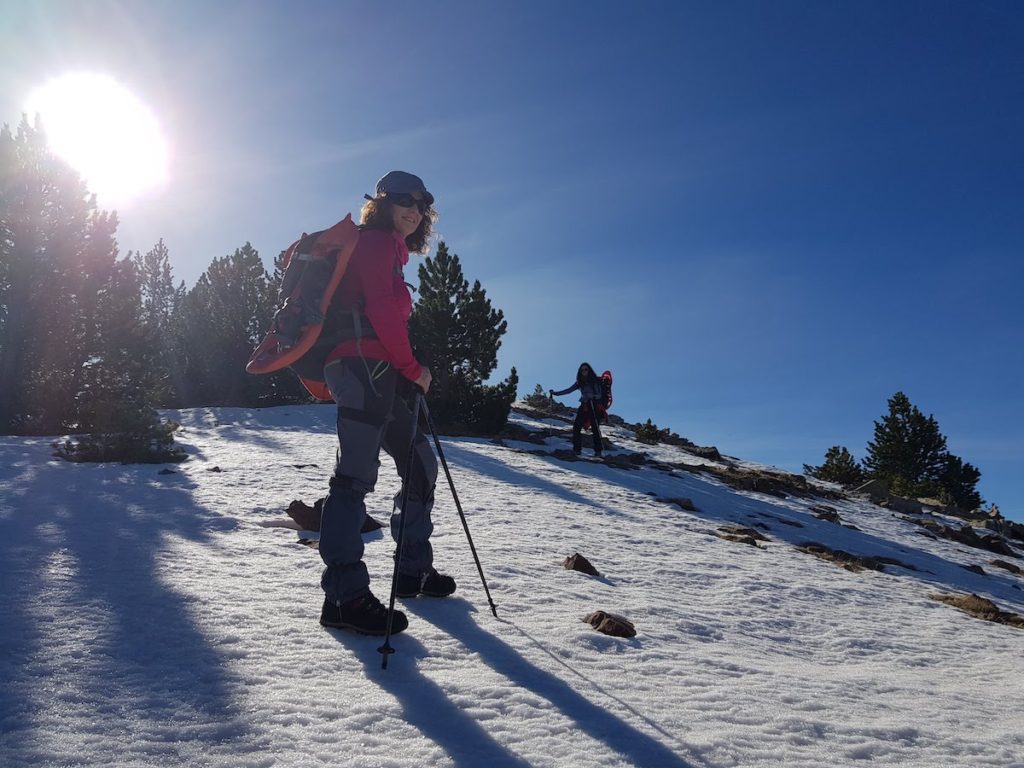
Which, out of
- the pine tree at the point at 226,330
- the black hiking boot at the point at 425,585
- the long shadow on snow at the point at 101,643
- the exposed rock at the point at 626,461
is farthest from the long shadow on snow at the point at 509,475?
the pine tree at the point at 226,330

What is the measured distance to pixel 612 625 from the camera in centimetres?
339

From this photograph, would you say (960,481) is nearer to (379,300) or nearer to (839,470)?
(839,470)

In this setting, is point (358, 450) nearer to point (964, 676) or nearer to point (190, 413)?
point (964, 676)

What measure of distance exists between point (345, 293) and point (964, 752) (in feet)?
10.7

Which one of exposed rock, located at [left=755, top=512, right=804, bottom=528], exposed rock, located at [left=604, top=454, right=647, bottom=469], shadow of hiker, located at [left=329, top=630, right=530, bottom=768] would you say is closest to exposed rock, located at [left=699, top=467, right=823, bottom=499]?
exposed rock, located at [left=604, top=454, right=647, bottom=469]

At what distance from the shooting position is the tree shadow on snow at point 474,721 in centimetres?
200

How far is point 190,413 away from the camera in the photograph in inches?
731

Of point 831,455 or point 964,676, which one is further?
point 831,455

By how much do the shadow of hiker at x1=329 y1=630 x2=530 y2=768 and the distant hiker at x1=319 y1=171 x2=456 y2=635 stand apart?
134mm

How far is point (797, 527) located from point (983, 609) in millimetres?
3862

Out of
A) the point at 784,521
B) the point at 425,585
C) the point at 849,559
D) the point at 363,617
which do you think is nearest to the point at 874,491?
the point at 784,521

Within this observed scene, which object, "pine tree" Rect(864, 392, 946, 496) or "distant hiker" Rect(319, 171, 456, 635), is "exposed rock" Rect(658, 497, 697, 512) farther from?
"pine tree" Rect(864, 392, 946, 496)

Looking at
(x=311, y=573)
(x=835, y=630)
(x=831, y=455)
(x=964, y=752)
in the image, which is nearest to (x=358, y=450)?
(x=311, y=573)

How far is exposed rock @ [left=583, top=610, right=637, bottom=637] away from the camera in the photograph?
11.1ft
